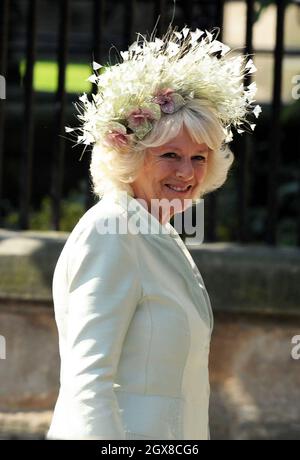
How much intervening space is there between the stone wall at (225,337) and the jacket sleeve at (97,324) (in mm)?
1567

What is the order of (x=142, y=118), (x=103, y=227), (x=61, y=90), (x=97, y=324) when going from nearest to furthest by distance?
(x=97, y=324) → (x=103, y=227) → (x=142, y=118) → (x=61, y=90)

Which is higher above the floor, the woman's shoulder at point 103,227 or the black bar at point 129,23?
the black bar at point 129,23

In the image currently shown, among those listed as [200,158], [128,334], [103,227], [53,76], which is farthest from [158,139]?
[53,76]

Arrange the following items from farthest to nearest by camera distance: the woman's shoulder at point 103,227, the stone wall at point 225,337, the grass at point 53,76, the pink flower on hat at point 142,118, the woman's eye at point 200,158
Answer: the grass at point 53,76 < the stone wall at point 225,337 < the woman's eye at point 200,158 < the pink flower on hat at point 142,118 < the woman's shoulder at point 103,227

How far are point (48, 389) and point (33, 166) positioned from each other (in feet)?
8.35

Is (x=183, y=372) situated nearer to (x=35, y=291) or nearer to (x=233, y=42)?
(x=35, y=291)

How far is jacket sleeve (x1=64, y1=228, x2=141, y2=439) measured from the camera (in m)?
2.59

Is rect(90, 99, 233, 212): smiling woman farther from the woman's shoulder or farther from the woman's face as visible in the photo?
the woman's shoulder

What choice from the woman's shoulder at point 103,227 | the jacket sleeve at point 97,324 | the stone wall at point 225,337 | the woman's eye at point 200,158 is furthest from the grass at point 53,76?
the jacket sleeve at point 97,324

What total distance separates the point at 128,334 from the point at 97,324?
4.3 inches

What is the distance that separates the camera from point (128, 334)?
2709 mm

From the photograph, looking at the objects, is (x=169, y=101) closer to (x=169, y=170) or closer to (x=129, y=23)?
(x=169, y=170)

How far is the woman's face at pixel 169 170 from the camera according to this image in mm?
2941

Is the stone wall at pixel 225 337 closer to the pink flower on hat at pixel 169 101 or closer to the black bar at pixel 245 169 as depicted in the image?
the black bar at pixel 245 169
